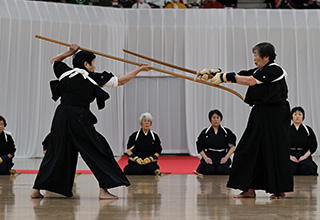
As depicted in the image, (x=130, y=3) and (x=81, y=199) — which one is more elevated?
(x=130, y=3)

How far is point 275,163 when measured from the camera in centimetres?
465

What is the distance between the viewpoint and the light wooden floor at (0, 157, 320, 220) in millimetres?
3784

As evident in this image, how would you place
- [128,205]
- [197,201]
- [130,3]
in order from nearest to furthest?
[128,205]
[197,201]
[130,3]

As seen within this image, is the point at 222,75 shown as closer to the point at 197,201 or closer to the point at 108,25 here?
the point at 197,201

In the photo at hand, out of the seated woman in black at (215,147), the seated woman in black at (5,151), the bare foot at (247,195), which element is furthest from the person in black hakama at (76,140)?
the seated woman in black at (215,147)

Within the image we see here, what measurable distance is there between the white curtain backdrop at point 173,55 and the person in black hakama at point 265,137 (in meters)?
5.96

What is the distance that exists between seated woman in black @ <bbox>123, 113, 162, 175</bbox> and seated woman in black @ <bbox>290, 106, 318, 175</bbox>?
6.58 feet

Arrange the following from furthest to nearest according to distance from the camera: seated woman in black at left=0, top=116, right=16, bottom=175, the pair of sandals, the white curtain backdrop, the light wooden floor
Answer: the white curtain backdrop < seated woman in black at left=0, top=116, right=16, bottom=175 < the pair of sandals < the light wooden floor

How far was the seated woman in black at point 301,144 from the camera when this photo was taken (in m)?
7.49

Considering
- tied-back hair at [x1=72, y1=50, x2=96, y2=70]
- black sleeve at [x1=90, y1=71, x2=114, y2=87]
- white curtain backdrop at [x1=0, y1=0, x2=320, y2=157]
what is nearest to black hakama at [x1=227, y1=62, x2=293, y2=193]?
black sleeve at [x1=90, y1=71, x2=114, y2=87]

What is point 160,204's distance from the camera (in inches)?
173

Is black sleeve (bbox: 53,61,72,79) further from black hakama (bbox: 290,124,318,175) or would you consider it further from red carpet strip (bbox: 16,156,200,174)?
black hakama (bbox: 290,124,318,175)

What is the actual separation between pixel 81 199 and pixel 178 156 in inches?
244

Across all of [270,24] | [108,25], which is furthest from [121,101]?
[270,24]
